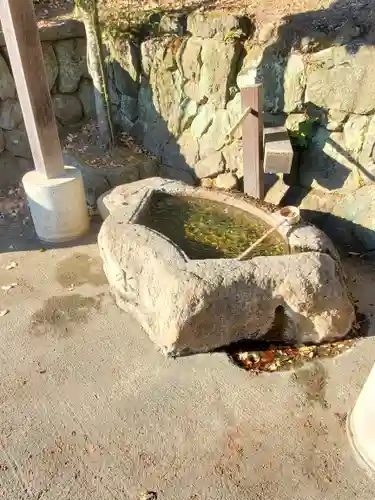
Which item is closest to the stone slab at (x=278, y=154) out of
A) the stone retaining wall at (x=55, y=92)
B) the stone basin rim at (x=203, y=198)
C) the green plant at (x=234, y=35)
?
the stone basin rim at (x=203, y=198)

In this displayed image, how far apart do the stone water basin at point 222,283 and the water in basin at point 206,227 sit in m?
0.01

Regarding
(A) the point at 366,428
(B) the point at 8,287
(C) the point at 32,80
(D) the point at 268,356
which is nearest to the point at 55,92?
(C) the point at 32,80

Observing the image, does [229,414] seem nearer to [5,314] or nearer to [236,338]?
[236,338]

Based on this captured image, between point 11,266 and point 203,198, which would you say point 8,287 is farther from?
point 203,198

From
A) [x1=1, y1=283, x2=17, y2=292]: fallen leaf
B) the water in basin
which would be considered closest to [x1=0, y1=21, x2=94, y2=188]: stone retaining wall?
[x1=1, y1=283, x2=17, y2=292]: fallen leaf

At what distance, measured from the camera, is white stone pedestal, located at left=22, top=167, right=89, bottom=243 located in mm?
4961

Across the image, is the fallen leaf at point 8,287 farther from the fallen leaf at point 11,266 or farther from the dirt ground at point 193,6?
the dirt ground at point 193,6

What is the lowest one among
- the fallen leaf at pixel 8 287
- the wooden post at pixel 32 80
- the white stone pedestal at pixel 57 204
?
the fallen leaf at pixel 8 287

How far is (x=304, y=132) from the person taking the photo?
16.2 ft

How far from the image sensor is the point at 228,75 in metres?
5.34

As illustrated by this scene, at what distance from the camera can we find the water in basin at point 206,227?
4141 mm

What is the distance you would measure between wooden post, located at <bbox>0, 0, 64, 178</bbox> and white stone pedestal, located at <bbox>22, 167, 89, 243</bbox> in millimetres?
140

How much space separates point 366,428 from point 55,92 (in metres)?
5.50

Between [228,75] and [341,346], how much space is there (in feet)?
10.3
